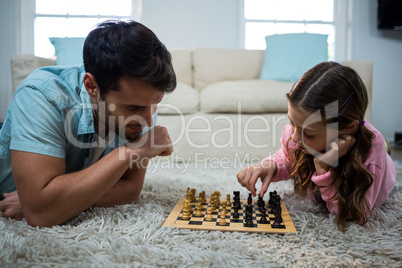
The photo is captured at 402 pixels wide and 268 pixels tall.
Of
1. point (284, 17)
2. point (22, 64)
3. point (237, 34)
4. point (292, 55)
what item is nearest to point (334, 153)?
point (292, 55)

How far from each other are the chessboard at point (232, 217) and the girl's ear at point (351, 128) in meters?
0.35

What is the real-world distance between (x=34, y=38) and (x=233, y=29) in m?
2.45

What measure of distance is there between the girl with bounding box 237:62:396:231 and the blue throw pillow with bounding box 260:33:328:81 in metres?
2.01

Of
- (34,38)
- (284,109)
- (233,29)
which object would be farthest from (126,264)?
(34,38)

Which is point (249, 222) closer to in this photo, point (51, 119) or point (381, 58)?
point (51, 119)

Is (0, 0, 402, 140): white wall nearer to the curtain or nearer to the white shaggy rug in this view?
the curtain

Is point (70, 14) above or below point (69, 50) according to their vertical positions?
above

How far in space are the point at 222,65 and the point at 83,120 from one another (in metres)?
2.34

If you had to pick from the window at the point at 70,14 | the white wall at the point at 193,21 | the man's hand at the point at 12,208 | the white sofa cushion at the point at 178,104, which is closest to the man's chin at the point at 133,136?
the man's hand at the point at 12,208

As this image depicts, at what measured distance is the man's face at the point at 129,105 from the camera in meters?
1.04

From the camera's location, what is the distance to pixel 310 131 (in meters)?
1.13

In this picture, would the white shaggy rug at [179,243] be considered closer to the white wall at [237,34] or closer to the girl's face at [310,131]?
the girl's face at [310,131]

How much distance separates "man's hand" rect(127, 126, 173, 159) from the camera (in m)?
1.12

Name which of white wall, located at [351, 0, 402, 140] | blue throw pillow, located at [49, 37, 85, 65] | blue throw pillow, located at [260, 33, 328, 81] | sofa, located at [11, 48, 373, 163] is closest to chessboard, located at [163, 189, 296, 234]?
sofa, located at [11, 48, 373, 163]
